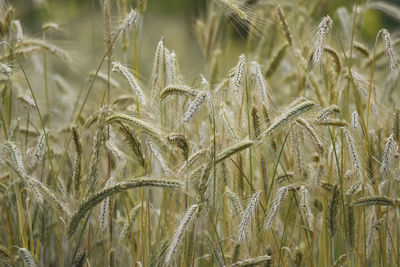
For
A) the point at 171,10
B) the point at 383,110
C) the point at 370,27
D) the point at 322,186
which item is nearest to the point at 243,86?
the point at 322,186

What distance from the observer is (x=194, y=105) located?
188 cm

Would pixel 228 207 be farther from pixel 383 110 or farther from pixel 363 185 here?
pixel 383 110

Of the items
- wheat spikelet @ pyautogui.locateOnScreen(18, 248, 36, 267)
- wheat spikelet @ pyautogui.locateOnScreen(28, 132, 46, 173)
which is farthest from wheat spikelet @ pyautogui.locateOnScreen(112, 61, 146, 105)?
wheat spikelet @ pyautogui.locateOnScreen(18, 248, 36, 267)

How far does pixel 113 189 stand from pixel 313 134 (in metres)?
0.88

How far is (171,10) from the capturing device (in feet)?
47.4

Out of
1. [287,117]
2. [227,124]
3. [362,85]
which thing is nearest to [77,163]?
[227,124]

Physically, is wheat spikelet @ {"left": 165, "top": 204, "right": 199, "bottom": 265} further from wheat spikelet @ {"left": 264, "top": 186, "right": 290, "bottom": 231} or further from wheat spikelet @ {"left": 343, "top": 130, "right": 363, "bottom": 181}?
wheat spikelet @ {"left": 343, "top": 130, "right": 363, "bottom": 181}

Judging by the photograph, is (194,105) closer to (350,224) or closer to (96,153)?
(96,153)

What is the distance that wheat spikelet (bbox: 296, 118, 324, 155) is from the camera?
2.09 metres

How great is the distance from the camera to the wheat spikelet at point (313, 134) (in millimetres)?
2089

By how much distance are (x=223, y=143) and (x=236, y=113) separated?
23cm

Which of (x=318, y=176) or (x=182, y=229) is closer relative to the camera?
(x=182, y=229)

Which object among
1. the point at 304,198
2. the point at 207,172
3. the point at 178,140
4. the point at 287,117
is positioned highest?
the point at 287,117

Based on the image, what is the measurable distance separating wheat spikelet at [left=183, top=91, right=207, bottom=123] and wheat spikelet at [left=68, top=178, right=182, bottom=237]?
0.25m
